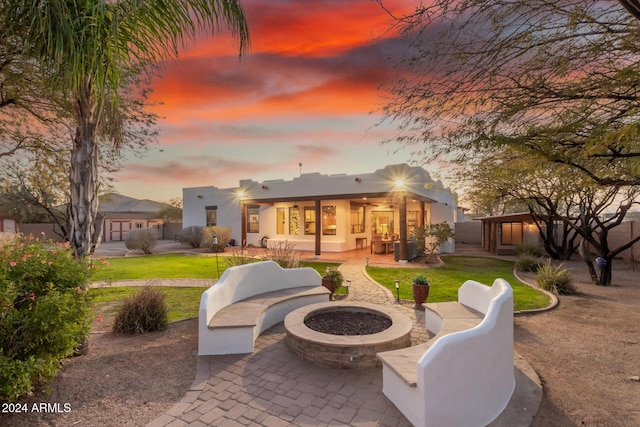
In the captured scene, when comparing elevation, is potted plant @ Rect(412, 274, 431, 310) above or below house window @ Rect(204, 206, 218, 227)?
below

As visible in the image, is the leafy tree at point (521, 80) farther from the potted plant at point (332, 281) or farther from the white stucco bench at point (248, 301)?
the potted plant at point (332, 281)

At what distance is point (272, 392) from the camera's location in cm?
321

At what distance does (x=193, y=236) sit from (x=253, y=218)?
3878 mm

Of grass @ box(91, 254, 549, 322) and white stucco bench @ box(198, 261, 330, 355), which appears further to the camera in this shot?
grass @ box(91, 254, 549, 322)

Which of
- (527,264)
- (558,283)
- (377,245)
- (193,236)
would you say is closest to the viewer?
(558,283)

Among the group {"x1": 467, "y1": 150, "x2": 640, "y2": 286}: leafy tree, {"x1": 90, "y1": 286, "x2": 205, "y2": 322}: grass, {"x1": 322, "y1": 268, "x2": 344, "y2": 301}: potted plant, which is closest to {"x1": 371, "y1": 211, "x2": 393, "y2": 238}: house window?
{"x1": 467, "y1": 150, "x2": 640, "y2": 286}: leafy tree

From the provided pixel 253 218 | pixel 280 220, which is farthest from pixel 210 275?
pixel 253 218

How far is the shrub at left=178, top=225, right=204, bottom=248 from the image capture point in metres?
18.8

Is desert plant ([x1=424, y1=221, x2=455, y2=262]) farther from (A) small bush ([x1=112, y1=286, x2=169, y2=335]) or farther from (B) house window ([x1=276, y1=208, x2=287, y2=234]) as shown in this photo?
(A) small bush ([x1=112, y1=286, x2=169, y2=335])

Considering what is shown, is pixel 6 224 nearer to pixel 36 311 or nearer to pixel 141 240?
pixel 141 240

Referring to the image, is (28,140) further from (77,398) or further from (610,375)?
(610,375)

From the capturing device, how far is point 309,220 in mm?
16781

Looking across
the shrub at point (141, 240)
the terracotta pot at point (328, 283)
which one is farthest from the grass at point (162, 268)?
the terracotta pot at point (328, 283)

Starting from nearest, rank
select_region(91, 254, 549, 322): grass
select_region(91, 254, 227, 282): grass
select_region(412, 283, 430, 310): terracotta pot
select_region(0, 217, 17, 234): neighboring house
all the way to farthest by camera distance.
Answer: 1. select_region(412, 283, 430, 310): terracotta pot
2. select_region(91, 254, 549, 322): grass
3. select_region(91, 254, 227, 282): grass
4. select_region(0, 217, 17, 234): neighboring house
